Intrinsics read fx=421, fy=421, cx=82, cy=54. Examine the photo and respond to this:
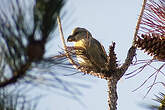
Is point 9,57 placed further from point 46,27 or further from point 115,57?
point 115,57

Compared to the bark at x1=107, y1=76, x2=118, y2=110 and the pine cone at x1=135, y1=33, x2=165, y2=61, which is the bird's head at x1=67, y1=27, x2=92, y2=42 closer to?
the bark at x1=107, y1=76, x2=118, y2=110

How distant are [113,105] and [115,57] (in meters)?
0.32

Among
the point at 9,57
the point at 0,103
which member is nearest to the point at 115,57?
the point at 0,103

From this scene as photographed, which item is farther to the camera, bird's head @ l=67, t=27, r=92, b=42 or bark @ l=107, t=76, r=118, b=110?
bird's head @ l=67, t=27, r=92, b=42

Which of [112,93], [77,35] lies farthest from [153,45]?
[77,35]

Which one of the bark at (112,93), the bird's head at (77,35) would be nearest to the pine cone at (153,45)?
the bark at (112,93)

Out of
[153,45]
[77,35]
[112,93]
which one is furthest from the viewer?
[77,35]

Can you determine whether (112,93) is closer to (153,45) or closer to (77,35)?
(153,45)

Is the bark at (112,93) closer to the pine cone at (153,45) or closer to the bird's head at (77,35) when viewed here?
the pine cone at (153,45)

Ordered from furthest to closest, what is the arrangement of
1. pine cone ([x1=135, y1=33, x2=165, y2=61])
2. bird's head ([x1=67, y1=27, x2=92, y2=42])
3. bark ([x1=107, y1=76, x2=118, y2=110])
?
bird's head ([x1=67, y1=27, x2=92, y2=42])
bark ([x1=107, y1=76, x2=118, y2=110])
pine cone ([x1=135, y1=33, x2=165, y2=61])

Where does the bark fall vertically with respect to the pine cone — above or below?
below

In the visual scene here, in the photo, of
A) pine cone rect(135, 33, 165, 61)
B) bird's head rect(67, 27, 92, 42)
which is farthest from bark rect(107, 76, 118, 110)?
bird's head rect(67, 27, 92, 42)

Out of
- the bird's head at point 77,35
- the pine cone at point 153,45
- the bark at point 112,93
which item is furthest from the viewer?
the bird's head at point 77,35

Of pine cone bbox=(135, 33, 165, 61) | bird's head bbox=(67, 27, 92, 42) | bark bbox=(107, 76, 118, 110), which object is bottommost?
bark bbox=(107, 76, 118, 110)
